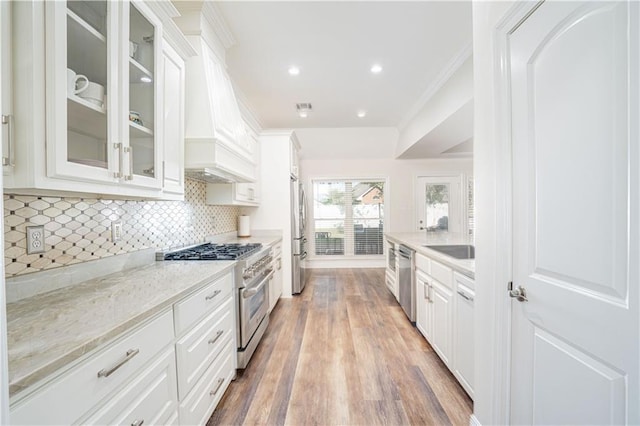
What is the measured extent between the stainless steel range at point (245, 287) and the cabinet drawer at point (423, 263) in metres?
1.49

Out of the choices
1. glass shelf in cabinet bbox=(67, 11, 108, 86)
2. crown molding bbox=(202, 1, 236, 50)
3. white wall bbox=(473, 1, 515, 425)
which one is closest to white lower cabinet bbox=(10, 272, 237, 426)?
glass shelf in cabinet bbox=(67, 11, 108, 86)

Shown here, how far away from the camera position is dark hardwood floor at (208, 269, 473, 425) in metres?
1.66

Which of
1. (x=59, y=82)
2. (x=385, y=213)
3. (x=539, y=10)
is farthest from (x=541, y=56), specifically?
(x=385, y=213)

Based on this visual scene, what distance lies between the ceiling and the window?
80.9 inches

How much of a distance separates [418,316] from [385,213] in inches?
128

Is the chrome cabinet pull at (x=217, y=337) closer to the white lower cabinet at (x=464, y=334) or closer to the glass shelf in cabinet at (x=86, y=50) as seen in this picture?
the glass shelf in cabinet at (x=86, y=50)

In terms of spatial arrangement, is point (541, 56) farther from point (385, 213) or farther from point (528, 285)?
point (385, 213)

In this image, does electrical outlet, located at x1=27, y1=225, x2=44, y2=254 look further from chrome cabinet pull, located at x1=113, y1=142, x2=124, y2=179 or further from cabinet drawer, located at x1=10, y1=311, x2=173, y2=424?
cabinet drawer, located at x1=10, y1=311, x2=173, y2=424

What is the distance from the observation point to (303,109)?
13.7 feet

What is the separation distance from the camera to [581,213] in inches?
36.5

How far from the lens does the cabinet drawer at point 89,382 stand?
70 cm

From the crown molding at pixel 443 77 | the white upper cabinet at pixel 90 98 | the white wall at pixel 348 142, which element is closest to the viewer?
the white upper cabinet at pixel 90 98

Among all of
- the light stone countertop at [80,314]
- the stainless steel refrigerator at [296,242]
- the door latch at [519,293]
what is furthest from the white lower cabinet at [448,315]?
the stainless steel refrigerator at [296,242]

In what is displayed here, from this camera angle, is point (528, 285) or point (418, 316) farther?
point (418, 316)
